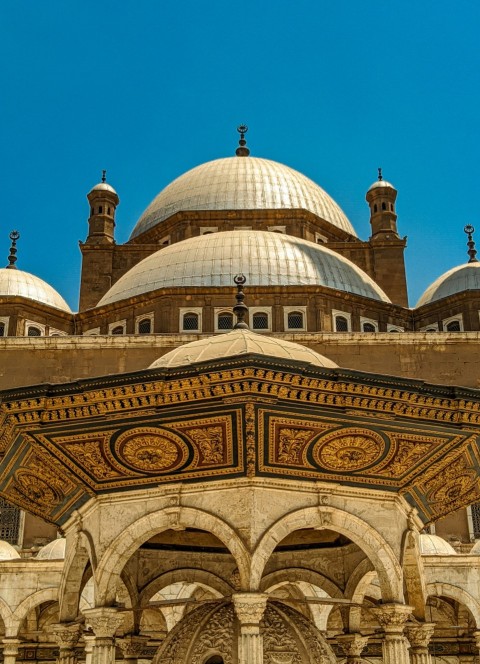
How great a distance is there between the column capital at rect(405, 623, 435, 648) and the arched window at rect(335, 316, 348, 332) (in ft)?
31.8

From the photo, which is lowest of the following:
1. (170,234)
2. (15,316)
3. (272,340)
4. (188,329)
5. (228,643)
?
(228,643)

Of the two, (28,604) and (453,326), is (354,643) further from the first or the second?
(453,326)

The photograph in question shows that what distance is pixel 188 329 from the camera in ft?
55.0

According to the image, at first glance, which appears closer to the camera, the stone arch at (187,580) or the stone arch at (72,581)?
the stone arch at (72,581)

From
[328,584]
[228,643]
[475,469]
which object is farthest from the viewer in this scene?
[328,584]

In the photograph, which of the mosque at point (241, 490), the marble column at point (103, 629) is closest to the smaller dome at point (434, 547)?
the mosque at point (241, 490)

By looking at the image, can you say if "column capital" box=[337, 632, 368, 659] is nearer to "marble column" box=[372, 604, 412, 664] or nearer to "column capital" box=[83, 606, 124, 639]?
"marble column" box=[372, 604, 412, 664]

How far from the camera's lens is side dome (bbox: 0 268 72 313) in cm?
1980

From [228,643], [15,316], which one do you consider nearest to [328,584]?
[228,643]

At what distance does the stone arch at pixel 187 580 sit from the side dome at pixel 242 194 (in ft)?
43.5

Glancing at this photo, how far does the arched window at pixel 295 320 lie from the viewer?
16812 millimetres

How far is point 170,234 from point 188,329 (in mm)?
5026

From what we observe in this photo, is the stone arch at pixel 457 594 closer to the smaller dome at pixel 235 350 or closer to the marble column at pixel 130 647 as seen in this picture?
the marble column at pixel 130 647

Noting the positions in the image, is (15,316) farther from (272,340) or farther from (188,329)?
(272,340)
